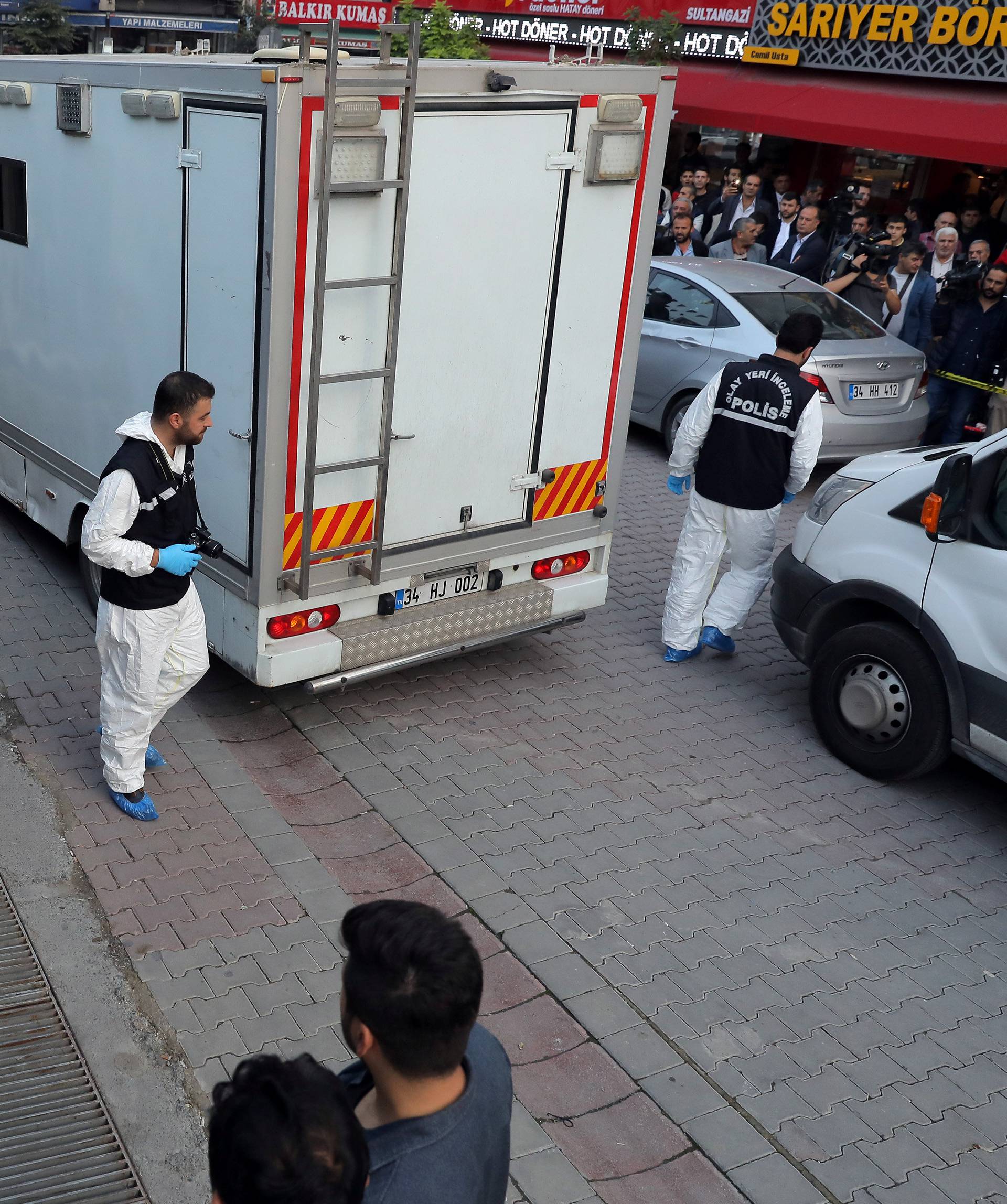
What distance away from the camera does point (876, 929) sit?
5.06 meters

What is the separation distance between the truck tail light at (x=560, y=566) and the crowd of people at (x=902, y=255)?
461 cm

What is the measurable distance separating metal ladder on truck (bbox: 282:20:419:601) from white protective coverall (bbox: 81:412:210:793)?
1.81 ft

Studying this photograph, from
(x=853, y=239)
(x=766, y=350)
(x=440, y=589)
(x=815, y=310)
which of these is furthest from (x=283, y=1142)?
(x=853, y=239)

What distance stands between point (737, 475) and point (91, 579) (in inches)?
140

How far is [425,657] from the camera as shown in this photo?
19.9 ft

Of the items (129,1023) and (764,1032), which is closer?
(129,1023)

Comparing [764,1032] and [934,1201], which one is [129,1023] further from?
[934,1201]

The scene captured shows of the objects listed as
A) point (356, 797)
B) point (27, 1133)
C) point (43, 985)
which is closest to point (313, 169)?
point (356, 797)

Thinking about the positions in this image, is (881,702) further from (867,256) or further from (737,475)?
(867,256)

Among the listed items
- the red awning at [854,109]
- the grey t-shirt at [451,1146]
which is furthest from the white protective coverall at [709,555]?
the red awning at [854,109]

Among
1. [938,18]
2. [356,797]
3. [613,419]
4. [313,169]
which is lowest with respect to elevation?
[356,797]

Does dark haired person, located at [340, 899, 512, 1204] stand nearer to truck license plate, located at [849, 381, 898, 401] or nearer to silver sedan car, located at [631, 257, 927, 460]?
silver sedan car, located at [631, 257, 927, 460]

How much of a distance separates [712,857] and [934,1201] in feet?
5.96

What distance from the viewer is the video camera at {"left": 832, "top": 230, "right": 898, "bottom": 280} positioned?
12008 millimetres
